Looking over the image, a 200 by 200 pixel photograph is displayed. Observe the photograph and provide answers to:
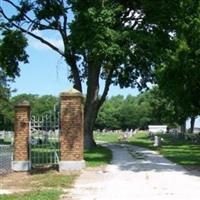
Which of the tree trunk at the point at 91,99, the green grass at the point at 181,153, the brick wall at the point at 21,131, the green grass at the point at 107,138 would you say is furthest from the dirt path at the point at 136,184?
the green grass at the point at 107,138

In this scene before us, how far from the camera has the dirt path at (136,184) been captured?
15641 mm

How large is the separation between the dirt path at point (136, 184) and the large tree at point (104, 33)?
10.7 m

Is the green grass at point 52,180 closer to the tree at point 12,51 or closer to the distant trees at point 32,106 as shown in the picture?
the tree at point 12,51

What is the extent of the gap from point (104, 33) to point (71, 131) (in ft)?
36.2

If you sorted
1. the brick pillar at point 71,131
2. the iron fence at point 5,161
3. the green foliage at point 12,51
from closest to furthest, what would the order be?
the brick pillar at point 71,131
the iron fence at point 5,161
the green foliage at point 12,51

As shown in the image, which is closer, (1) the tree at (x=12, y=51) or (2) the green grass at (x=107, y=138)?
(1) the tree at (x=12, y=51)

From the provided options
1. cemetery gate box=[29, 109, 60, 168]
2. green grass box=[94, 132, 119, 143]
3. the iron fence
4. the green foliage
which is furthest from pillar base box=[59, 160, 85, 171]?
green grass box=[94, 132, 119, 143]

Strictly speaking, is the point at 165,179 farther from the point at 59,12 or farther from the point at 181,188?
the point at 59,12

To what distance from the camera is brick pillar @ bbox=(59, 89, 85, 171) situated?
76.3 ft

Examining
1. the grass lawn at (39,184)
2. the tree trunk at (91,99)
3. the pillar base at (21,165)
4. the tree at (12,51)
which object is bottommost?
the grass lawn at (39,184)

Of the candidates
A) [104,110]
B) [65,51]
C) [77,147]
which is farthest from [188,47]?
[104,110]

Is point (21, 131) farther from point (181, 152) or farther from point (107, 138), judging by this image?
point (107, 138)

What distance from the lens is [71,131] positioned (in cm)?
2345

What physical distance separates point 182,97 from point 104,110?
347 ft
